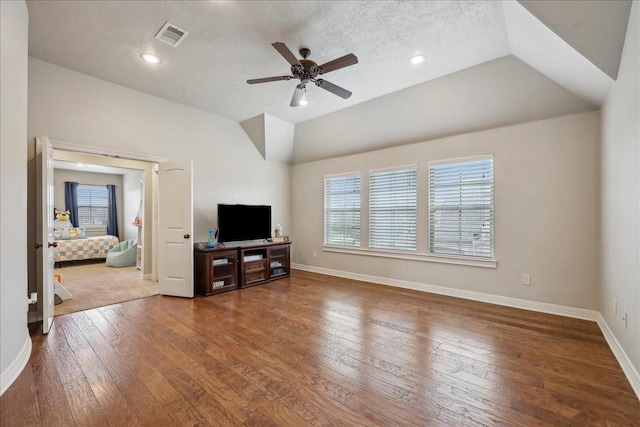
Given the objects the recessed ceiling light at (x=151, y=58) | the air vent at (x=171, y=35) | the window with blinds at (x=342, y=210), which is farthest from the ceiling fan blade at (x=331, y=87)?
the window with blinds at (x=342, y=210)

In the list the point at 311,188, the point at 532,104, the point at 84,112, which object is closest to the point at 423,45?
the point at 532,104

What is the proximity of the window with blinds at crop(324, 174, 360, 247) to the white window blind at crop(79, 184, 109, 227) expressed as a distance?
731 cm

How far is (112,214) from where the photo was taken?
28.5 ft

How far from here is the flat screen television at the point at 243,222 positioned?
466cm

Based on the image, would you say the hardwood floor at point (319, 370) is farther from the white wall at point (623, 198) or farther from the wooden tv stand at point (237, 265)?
the wooden tv stand at point (237, 265)

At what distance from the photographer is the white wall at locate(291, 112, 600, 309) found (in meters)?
3.31

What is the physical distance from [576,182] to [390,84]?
257 centimetres

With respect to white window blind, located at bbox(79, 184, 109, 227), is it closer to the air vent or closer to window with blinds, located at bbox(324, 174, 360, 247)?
window with blinds, located at bbox(324, 174, 360, 247)

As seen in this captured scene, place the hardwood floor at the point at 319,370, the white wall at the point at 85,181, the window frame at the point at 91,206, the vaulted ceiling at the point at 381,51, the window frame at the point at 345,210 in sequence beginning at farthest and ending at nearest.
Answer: the window frame at the point at 91,206 < the white wall at the point at 85,181 < the window frame at the point at 345,210 < the vaulted ceiling at the point at 381,51 < the hardwood floor at the point at 319,370

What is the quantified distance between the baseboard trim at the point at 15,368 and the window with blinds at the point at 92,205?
7475 mm

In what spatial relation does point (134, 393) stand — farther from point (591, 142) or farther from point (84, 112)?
point (591, 142)

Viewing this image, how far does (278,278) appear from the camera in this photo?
17.6 feet

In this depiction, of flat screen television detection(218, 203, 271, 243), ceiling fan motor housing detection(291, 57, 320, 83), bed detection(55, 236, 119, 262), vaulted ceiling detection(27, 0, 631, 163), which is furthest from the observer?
bed detection(55, 236, 119, 262)

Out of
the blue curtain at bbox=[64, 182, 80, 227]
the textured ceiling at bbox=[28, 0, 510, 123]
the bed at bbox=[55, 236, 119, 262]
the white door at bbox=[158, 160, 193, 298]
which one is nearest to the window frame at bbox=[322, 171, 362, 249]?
the textured ceiling at bbox=[28, 0, 510, 123]
